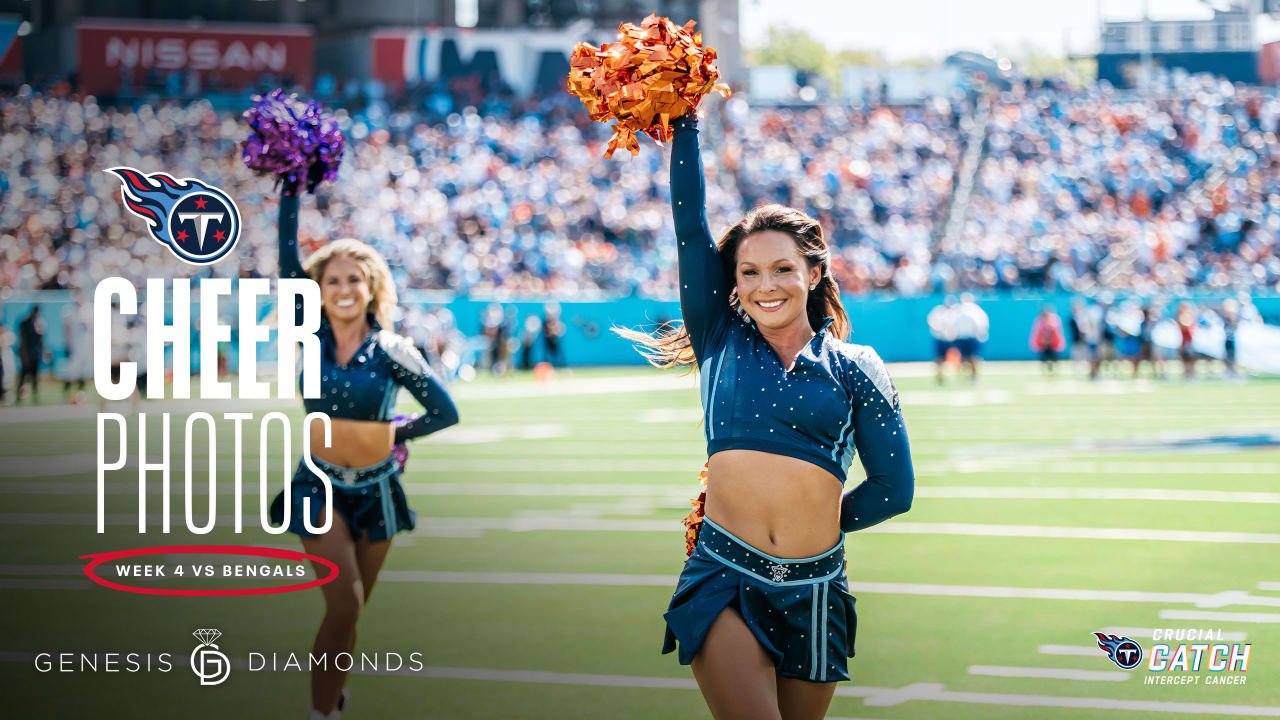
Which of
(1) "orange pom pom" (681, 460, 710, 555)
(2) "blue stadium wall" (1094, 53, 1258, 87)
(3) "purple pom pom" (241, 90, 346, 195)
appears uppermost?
(2) "blue stadium wall" (1094, 53, 1258, 87)

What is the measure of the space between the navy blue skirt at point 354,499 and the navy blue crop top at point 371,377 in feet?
0.65

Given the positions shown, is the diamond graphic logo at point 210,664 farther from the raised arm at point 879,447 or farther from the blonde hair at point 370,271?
the raised arm at point 879,447

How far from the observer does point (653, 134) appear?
11.8 feet

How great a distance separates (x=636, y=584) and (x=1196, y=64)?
1594 inches

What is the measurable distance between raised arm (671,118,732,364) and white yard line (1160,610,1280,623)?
12.9ft

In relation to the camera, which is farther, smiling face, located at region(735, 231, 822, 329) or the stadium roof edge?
the stadium roof edge

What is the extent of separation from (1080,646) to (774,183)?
28663 millimetres

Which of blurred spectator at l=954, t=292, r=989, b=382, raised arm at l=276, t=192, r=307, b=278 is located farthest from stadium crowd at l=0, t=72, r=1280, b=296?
raised arm at l=276, t=192, r=307, b=278

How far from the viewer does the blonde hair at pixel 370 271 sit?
527 cm

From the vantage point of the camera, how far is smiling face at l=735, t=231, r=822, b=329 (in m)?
3.43

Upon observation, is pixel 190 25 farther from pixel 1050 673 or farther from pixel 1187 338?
pixel 1050 673

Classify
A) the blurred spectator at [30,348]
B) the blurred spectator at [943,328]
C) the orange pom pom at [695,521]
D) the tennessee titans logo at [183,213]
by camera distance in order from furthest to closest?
the blurred spectator at [943,328] → the blurred spectator at [30,348] → the tennessee titans logo at [183,213] → the orange pom pom at [695,521]

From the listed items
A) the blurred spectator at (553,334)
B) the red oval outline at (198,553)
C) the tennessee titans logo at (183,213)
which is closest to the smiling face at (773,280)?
the tennessee titans logo at (183,213)

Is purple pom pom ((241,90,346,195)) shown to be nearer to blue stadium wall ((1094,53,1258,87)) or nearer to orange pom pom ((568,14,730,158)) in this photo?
orange pom pom ((568,14,730,158))
